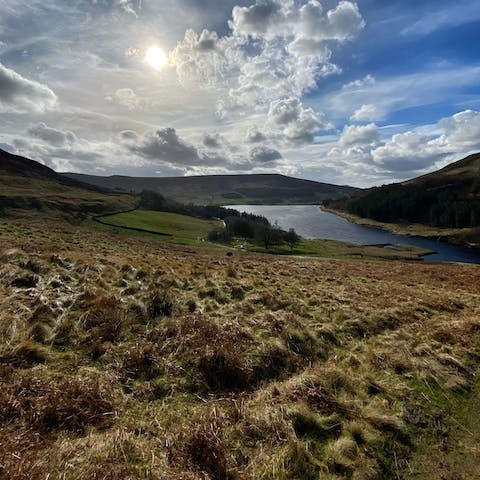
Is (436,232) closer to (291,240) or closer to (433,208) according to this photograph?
(433,208)

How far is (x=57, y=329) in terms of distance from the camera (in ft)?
29.4

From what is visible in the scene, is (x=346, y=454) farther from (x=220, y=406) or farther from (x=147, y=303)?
(x=147, y=303)

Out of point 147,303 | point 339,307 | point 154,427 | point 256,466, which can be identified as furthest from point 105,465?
point 339,307

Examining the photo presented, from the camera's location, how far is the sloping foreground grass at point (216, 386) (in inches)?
220

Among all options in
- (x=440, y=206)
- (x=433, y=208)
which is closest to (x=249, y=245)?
(x=433, y=208)

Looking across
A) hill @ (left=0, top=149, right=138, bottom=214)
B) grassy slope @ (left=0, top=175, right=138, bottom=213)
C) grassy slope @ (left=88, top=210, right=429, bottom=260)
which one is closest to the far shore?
grassy slope @ (left=88, top=210, right=429, bottom=260)

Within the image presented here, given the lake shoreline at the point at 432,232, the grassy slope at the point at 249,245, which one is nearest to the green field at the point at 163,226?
the grassy slope at the point at 249,245

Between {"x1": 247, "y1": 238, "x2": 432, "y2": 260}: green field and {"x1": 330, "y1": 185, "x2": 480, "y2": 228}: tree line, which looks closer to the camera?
{"x1": 247, "y1": 238, "x2": 432, "y2": 260}: green field

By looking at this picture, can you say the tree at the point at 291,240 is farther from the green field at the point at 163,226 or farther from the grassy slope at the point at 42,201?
the grassy slope at the point at 42,201

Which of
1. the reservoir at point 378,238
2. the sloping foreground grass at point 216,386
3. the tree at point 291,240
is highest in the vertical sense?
the sloping foreground grass at point 216,386

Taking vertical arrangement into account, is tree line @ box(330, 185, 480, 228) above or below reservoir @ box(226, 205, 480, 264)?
above

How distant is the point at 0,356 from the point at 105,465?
409 cm

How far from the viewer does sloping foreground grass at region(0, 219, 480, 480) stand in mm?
5582

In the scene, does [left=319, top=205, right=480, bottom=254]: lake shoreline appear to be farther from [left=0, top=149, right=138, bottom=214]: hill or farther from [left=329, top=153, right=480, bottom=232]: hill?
[left=0, top=149, right=138, bottom=214]: hill
